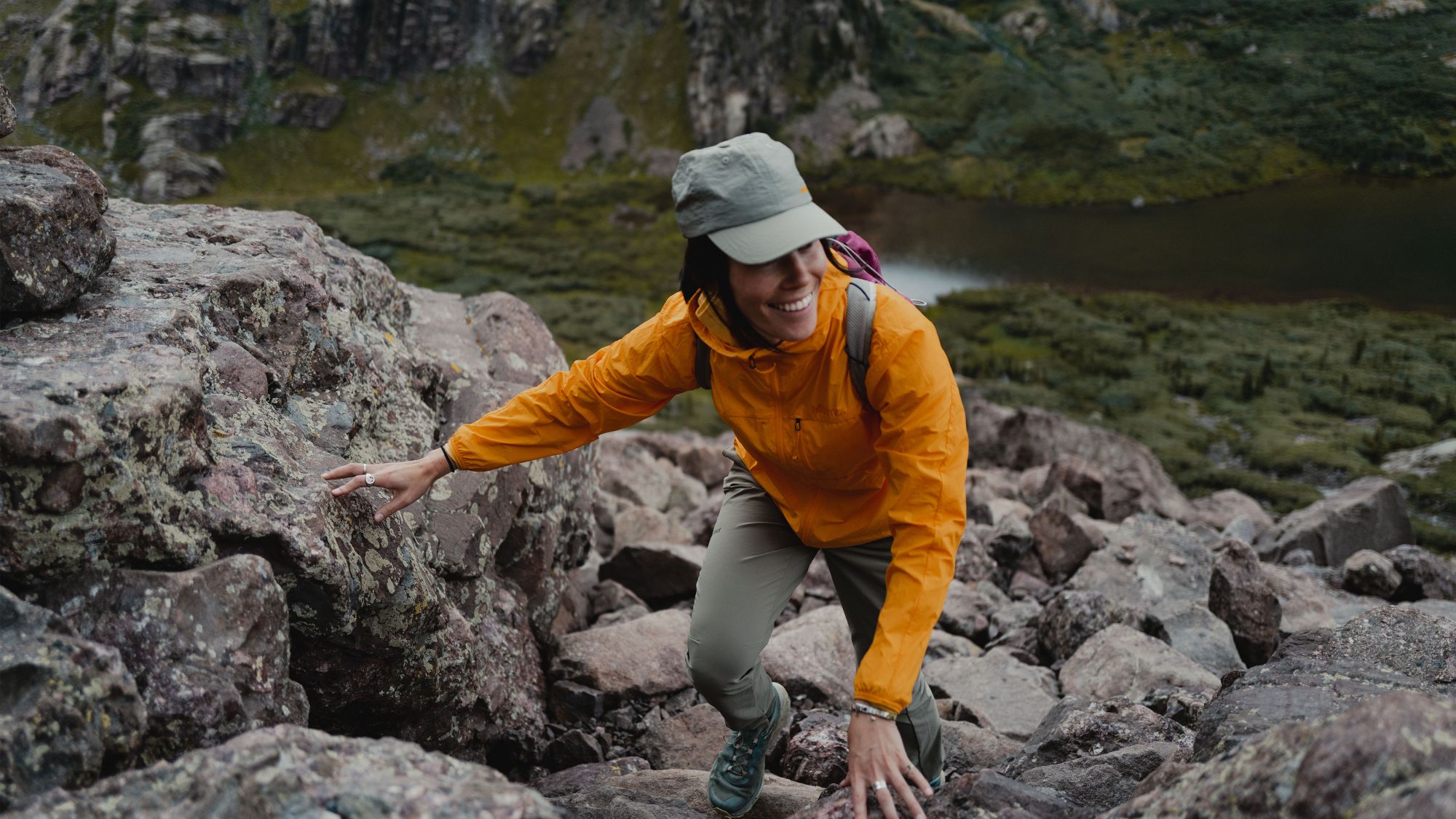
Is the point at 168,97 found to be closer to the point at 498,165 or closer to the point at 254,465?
the point at 498,165

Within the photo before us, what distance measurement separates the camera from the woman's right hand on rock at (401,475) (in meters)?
5.62

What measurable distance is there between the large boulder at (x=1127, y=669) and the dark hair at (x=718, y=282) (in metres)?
5.32

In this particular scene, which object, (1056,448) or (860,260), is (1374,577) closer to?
(1056,448)

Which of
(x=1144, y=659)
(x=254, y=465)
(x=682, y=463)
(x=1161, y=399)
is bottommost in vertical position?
(x=1161, y=399)

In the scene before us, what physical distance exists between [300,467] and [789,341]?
3036 mm

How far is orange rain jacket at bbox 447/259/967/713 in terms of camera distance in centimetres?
456

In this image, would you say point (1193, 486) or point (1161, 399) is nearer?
point (1193, 486)

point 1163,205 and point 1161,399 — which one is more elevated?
point 1163,205

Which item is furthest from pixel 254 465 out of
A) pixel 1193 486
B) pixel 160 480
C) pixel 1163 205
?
pixel 1163 205

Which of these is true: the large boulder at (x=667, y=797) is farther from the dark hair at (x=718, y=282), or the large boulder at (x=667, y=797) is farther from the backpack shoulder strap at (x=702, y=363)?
the dark hair at (x=718, y=282)

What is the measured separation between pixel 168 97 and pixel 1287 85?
122 metres

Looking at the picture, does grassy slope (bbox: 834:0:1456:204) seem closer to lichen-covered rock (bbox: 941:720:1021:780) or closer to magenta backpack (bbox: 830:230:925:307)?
lichen-covered rock (bbox: 941:720:1021:780)

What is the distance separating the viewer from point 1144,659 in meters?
8.59

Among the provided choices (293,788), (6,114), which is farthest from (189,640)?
(6,114)
